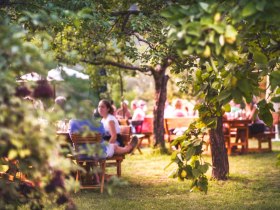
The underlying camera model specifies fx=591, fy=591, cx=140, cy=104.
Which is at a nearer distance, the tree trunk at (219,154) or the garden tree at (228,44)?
the garden tree at (228,44)

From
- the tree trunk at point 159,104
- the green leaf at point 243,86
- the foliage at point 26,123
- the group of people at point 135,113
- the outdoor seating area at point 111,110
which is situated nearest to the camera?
the foliage at point 26,123

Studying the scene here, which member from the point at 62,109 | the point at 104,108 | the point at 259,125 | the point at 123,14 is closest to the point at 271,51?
the point at 62,109

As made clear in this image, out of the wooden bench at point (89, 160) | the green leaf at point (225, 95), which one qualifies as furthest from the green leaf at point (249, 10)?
the wooden bench at point (89, 160)

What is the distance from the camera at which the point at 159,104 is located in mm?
16484

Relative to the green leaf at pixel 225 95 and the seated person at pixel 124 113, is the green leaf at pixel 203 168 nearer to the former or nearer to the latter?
the green leaf at pixel 225 95

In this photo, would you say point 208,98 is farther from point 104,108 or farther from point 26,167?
point 104,108

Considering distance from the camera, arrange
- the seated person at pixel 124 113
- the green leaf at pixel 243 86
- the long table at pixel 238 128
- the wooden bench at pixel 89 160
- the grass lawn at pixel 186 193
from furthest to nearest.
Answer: the seated person at pixel 124 113 < the long table at pixel 238 128 < the wooden bench at pixel 89 160 < the grass lawn at pixel 186 193 < the green leaf at pixel 243 86

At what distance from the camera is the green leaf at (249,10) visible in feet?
11.7

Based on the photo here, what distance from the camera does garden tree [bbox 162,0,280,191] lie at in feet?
11.6

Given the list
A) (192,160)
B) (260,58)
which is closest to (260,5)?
(260,58)

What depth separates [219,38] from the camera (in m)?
3.53

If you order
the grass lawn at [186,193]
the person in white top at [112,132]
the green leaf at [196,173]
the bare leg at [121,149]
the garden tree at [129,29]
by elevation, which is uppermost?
the garden tree at [129,29]

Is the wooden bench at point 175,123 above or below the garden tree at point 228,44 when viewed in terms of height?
below

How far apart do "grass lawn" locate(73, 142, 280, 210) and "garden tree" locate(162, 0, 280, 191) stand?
247 centimetres
